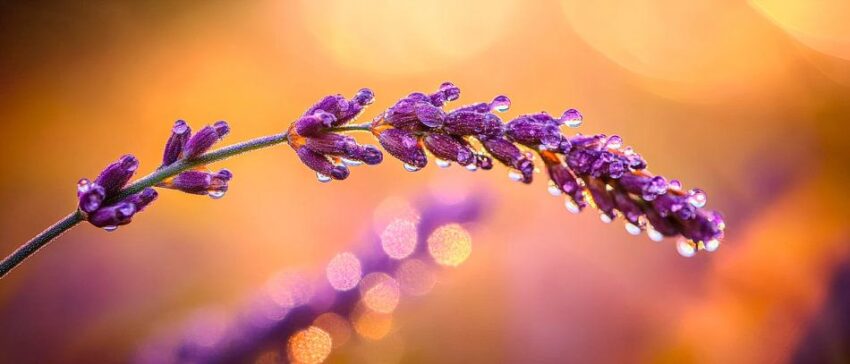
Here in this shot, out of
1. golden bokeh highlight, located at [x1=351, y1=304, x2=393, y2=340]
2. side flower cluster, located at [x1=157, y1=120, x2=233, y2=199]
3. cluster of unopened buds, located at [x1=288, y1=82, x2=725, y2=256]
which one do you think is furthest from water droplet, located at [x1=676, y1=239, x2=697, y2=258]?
golden bokeh highlight, located at [x1=351, y1=304, x2=393, y2=340]

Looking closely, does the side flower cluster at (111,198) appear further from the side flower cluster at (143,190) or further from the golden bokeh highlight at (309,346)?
the golden bokeh highlight at (309,346)

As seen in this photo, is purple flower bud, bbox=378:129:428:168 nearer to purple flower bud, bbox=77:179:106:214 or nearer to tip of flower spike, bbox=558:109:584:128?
tip of flower spike, bbox=558:109:584:128

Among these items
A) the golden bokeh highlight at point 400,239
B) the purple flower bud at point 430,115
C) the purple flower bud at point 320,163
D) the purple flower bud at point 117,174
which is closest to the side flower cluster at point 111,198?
the purple flower bud at point 117,174

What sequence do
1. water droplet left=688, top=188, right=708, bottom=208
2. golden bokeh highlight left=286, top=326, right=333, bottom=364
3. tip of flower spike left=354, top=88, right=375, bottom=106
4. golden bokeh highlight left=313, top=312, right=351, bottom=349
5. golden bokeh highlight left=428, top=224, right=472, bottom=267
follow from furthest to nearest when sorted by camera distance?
golden bokeh highlight left=428, top=224, right=472, bottom=267 → golden bokeh highlight left=313, top=312, right=351, bottom=349 → golden bokeh highlight left=286, top=326, right=333, bottom=364 → tip of flower spike left=354, top=88, right=375, bottom=106 → water droplet left=688, top=188, right=708, bottom=208

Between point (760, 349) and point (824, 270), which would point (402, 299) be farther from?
point (824, 270)

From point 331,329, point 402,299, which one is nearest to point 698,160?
point 402,299

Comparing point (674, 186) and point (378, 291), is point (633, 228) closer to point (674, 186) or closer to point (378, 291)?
point (674, 186)
